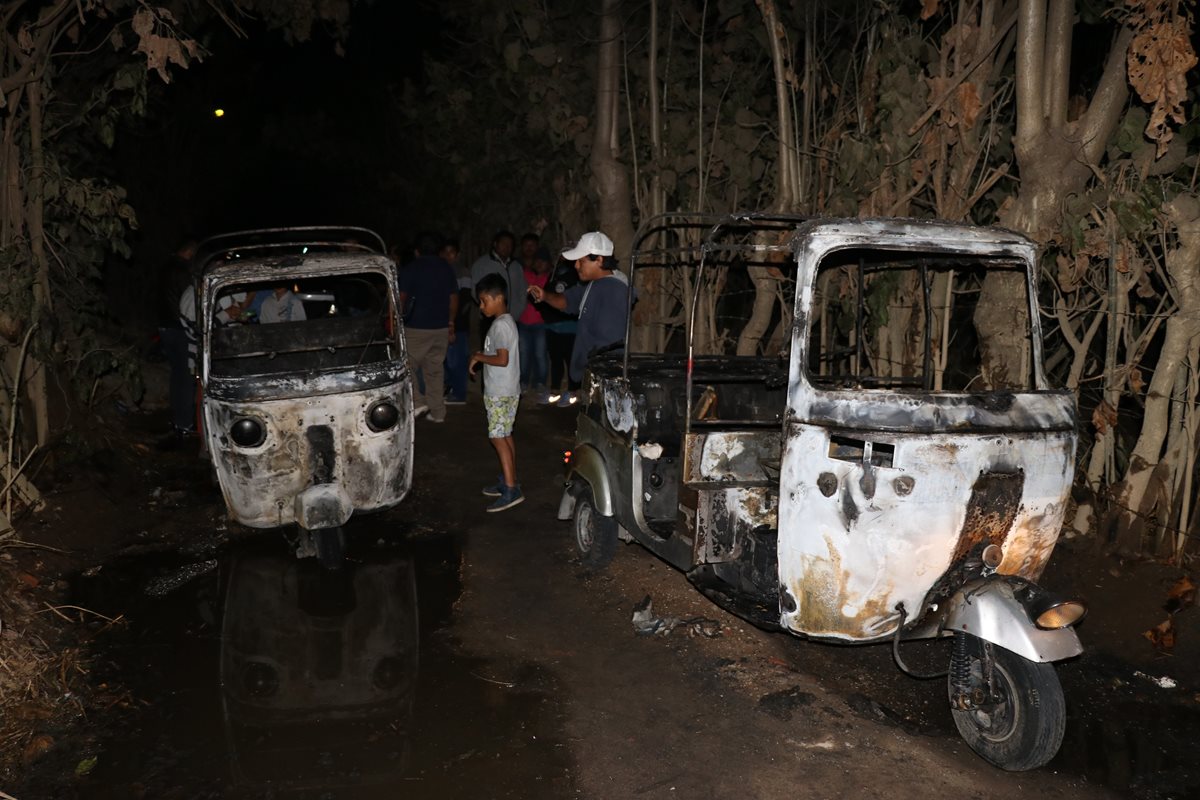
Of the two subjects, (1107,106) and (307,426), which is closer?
(1107,106)

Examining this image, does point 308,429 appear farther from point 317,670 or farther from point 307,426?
point 317,670

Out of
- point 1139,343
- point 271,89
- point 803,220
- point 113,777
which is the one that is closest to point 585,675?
point 113,777

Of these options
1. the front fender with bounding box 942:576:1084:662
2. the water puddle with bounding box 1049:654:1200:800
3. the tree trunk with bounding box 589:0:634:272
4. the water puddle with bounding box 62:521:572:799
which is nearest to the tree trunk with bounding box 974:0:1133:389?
the water puddle with bounding box 1049:654:1200:800

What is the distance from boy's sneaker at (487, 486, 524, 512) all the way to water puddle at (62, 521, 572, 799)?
0.97 meters

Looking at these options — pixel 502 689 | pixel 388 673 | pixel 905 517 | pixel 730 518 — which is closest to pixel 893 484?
pixel 905 517

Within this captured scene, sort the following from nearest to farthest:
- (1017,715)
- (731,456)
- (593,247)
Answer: (1017,715)
(731,456)
(593,247)

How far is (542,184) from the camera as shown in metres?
15.3

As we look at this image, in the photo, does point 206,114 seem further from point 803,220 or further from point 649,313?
point 803,220

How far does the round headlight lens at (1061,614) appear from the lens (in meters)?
4.09

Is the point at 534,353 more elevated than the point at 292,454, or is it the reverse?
the point at 534,353

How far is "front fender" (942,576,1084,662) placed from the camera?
13.4 ft

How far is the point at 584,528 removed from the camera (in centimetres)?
701

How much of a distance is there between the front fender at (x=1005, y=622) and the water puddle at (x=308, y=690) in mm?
1883

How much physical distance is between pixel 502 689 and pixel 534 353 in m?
7.30
